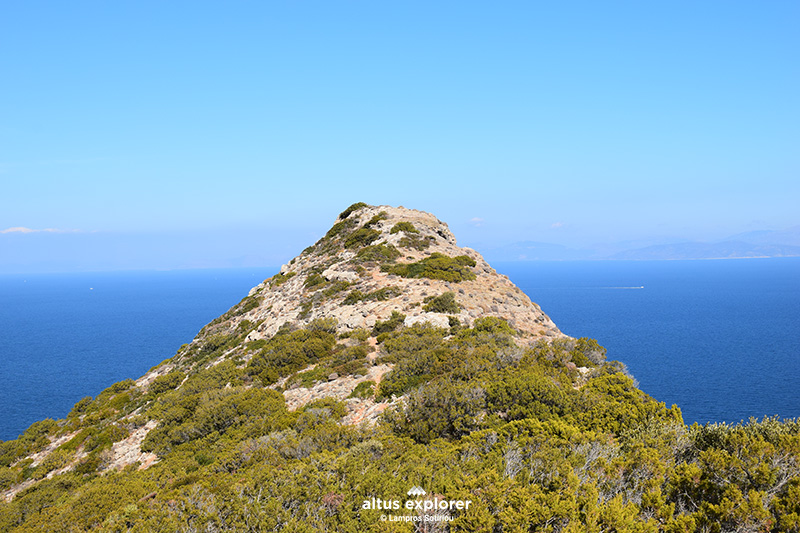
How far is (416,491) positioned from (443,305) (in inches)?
743

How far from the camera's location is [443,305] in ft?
93.8

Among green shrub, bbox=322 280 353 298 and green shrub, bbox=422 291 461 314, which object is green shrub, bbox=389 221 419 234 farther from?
green shrub, bbox=422 291 461 314

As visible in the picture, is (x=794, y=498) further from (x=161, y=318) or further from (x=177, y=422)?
(x=161, y=318)

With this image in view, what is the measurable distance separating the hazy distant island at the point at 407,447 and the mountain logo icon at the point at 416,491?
8cm

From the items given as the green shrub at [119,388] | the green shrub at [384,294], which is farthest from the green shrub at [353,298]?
the green shrub at [119,388]

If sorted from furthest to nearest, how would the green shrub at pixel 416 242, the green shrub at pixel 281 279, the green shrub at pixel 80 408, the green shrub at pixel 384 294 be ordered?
the green shrub at pixel 281 279 < the green shrub at pixel 416 242 < the green shrub at pixel 80 408 < the green shrub at pixel 384 294

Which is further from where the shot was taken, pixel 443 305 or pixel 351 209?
pixel 351 209

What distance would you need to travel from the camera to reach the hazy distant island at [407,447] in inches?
369

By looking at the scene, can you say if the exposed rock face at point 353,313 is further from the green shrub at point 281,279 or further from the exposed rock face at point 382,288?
the green shrub at point 281,279

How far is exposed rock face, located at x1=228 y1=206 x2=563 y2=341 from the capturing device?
2972 centimetres

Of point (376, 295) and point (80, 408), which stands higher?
point (376, 295)

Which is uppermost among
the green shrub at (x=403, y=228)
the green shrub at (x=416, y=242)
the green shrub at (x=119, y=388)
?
the green shrub at (x=403, y=228)

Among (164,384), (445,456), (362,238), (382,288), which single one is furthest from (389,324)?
(362,238)

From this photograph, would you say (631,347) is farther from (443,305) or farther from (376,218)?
(443,305)
